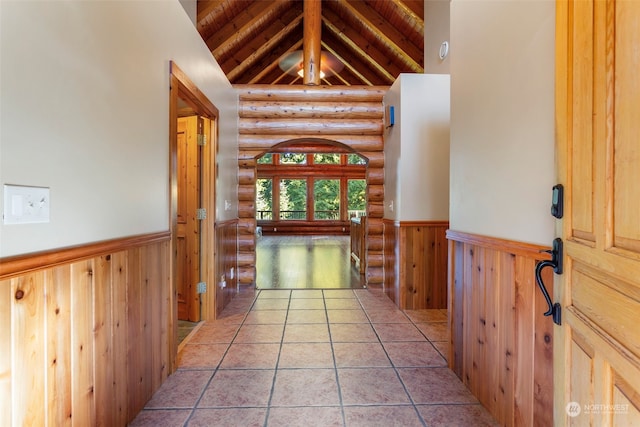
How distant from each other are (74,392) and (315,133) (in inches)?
153

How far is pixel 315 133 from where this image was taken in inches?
182

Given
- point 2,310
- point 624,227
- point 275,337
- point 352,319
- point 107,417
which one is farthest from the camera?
point 352,319

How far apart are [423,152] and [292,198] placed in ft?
32.9

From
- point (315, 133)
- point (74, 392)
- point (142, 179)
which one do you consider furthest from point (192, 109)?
point (74, 392)

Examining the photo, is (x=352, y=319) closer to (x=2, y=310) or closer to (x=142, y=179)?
(x=142, y=179)

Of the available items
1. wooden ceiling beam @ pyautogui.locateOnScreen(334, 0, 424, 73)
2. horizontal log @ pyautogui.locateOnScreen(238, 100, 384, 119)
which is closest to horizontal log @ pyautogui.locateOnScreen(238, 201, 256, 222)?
horizontal log @ pyautogui.locateOnScreen(238, 100, 384, 119)

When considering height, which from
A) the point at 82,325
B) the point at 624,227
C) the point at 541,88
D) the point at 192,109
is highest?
A: the point at 192,109

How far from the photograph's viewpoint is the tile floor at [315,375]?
5.84 feet

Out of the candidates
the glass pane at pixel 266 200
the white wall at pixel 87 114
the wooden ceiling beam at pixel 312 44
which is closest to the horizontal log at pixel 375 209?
the wooden ceiling beam at pixel 312 44

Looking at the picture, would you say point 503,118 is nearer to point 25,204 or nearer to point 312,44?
point 25,204

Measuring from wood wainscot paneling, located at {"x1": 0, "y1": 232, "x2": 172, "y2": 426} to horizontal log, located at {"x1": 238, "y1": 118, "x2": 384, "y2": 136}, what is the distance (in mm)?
2835

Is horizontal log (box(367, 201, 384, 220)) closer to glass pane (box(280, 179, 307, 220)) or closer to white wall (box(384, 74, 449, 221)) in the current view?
white wall (box(384, 74, 449, 221))

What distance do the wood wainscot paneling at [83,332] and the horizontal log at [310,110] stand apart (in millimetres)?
2949

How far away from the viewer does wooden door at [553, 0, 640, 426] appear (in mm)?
696
